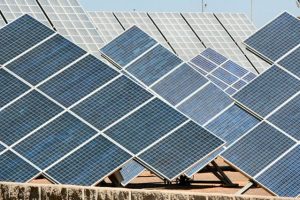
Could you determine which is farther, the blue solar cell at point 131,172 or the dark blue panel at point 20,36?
the blue solar cell at point 131,172

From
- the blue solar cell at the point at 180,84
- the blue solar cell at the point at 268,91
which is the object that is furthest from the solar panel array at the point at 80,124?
the blue solar cell at the point at 180,84

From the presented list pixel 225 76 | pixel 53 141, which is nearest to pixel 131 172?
pixel 53 141

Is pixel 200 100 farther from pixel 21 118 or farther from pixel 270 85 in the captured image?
pixel 21 118

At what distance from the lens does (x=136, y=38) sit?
96.1 feet

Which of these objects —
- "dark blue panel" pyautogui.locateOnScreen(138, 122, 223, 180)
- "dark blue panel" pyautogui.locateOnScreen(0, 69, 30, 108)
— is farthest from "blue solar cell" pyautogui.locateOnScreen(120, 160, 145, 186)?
"dark blue panel" pyautogui.locateOnScreen(138, 122, 223, 180)

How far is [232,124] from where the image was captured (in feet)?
83.4

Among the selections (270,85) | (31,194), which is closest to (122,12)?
(270,85)

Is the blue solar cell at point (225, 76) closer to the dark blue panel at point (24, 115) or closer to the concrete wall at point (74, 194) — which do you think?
the dark blue panel at point (24, 115)

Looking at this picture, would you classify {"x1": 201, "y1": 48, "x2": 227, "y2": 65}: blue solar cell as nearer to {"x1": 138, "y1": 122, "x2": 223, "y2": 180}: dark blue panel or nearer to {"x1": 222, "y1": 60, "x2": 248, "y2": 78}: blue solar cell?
{"x1": 222, "y1": 60, "x2": 248, "y2": 78}: blue solar cell

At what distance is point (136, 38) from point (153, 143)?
875cm

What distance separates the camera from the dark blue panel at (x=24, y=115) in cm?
2084

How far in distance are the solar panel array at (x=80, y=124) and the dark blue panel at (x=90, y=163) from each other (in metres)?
0.02

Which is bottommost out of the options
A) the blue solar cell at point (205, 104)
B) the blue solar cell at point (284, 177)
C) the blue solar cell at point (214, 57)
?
the blue solar cell at point (214, 57)

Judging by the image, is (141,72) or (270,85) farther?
(141,72)
